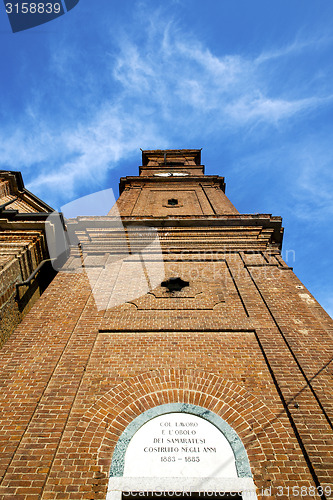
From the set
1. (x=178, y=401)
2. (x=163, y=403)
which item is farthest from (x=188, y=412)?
(x=163, y=403)

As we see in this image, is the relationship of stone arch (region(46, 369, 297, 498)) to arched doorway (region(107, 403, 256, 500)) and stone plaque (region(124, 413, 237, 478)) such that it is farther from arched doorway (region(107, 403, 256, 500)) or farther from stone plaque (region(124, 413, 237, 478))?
stone plaque (region(124, 413, 237, 478))

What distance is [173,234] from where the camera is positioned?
8.77 meters

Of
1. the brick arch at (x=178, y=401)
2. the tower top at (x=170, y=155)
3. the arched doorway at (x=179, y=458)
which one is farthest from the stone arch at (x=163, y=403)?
the tower top at (x=170, y=155)

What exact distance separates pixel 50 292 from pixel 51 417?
9.88 ft

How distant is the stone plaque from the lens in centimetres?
365

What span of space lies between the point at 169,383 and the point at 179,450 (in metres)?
0.95

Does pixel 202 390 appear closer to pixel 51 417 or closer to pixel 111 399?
pixel 111 399

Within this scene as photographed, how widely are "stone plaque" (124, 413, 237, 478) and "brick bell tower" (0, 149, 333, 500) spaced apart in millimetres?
14

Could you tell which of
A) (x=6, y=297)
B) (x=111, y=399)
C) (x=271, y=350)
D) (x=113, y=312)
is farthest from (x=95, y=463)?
(x=6, y=297)

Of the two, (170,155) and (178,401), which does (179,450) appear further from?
(170,155)

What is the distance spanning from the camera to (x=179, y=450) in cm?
385

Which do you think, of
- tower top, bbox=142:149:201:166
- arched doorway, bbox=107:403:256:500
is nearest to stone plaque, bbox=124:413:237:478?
arched doorway, bbox=107:403:256:500

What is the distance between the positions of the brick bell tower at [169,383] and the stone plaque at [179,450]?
0.05 feet

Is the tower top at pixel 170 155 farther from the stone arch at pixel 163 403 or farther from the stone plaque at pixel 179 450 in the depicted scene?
the stone plaque at pixel 179 450
